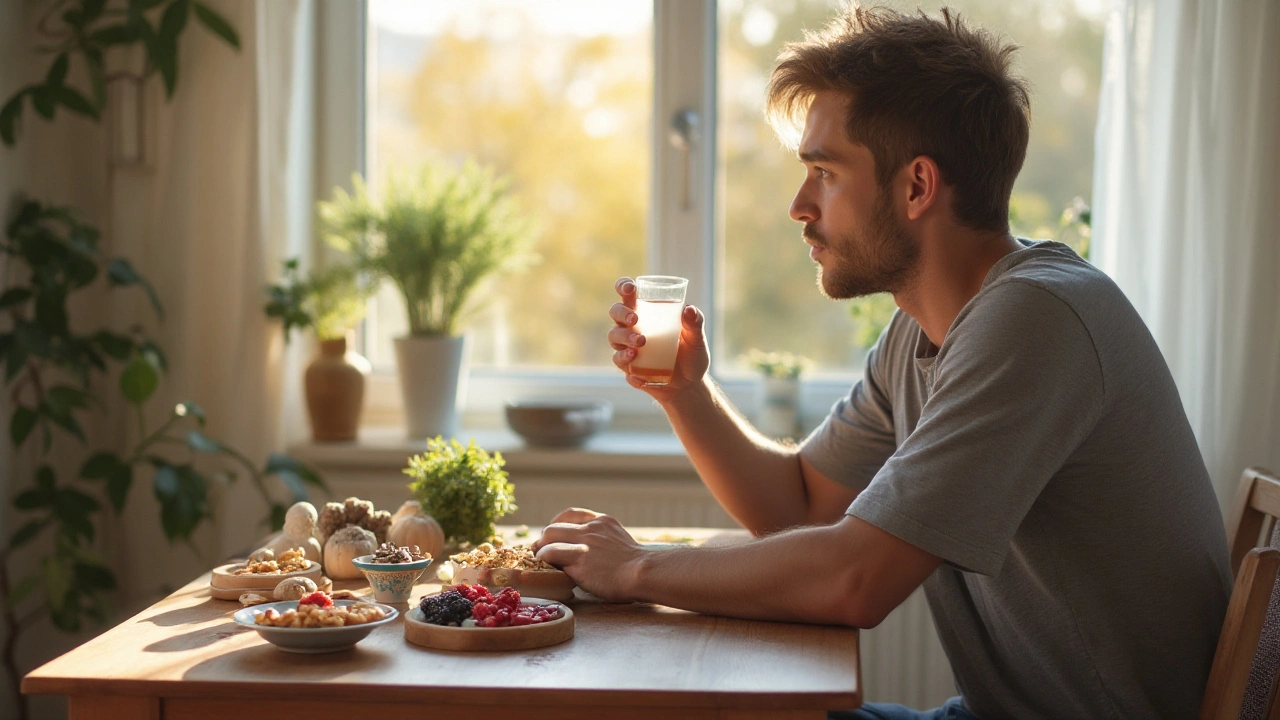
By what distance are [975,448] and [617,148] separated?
6.18 feet

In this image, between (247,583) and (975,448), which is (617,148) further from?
(975,448)

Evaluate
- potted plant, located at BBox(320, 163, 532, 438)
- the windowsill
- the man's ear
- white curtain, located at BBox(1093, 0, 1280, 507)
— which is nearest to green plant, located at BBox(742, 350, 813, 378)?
the windowsill

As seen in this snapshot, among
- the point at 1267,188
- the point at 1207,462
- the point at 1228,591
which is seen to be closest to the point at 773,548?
the point at 1228,591

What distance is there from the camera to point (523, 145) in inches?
121

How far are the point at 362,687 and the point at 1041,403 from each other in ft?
2.50

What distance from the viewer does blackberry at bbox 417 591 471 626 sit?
1.32 m

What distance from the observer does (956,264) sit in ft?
5.49

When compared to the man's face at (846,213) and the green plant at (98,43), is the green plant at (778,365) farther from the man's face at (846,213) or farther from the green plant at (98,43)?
the green plant at (98,43)

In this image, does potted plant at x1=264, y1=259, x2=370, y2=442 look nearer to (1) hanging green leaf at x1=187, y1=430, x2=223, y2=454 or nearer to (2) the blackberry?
(1) hanging green leaf at x1=187, y1=430, x2=223, y2=454

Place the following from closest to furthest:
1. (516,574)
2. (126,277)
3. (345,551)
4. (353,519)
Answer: (516,574)
(345,551)
(353,519)
(126,277)

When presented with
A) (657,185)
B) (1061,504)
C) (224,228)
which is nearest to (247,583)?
(1061,504)

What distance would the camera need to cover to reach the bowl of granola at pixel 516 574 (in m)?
1.49

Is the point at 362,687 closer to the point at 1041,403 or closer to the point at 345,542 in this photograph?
the point at 345,542

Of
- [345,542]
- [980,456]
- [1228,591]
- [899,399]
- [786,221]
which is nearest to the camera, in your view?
[980,456]
